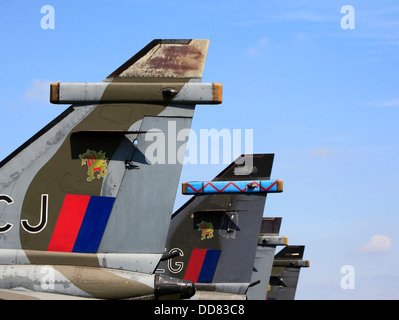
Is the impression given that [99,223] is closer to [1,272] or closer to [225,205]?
[1,272]

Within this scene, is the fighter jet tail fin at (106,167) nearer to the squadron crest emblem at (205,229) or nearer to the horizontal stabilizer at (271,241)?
the squadron crest emblem at (205,229)

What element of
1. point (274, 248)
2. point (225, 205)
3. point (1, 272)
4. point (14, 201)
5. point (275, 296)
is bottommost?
point (275, 296)

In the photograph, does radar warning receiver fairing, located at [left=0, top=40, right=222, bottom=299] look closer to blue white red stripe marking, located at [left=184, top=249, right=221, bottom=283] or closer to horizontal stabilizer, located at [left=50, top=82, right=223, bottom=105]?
horizontal stabilizer, located at [left=50, top=82, right=223, bottom=105]

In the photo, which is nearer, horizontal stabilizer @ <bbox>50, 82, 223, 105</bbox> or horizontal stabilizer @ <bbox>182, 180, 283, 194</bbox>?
horizontal stabilizer @ <bbox>50, 82, 223, 105</bbox>

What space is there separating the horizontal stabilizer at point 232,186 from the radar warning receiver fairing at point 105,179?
834 cm

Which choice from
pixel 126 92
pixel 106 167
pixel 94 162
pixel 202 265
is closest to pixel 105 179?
pixel 106 167

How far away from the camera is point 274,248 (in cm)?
2464

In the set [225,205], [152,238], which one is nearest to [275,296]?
[225,205]

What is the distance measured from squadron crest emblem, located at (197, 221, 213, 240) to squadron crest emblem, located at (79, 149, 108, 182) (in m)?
8.87

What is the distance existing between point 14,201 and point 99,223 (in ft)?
3.69

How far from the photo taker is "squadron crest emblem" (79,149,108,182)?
8.67m

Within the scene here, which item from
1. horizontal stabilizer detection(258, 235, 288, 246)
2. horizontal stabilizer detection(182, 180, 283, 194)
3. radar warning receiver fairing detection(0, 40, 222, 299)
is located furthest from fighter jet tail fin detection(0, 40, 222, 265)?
horizontal stabilizer detection(258, 235, 288, 246)
